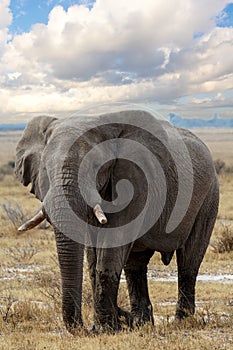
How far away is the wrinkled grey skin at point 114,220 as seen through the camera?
4.89 meters

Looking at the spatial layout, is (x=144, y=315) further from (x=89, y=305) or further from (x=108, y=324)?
(x=108, y=324)

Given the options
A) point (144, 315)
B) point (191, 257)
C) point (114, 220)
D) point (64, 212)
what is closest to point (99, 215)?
point (64, 212)

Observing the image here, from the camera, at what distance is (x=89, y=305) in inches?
299

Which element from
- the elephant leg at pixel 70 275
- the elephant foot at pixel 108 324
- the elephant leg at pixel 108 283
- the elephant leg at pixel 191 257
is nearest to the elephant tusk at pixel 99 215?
the elephant leg at pixel 70 275

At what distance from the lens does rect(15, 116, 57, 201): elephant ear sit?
5.89 metres

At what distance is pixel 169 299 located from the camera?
8.72m

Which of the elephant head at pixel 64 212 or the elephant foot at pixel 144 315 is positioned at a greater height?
the elephant head at pixel 64 212

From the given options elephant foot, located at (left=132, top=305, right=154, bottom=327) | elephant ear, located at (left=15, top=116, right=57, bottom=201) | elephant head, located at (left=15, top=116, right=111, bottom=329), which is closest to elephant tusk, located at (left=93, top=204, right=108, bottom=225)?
elephant head, located at (left=15, top=116, right=111, bottom=329)

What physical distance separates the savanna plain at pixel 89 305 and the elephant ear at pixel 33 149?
1455 mm

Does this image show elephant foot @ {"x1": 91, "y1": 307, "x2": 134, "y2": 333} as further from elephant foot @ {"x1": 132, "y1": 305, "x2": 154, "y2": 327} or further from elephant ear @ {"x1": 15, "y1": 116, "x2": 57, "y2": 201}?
elephant ear @ {"x1": 15, "y1": 116, "x2": 57, "y2": 201}

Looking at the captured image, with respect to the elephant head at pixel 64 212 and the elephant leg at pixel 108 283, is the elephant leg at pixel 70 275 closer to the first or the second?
the elephant head at pixel 64 212

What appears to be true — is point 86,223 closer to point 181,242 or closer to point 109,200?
point 109,200

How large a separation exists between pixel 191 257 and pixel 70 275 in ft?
8.26

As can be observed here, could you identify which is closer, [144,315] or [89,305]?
[144,315]
